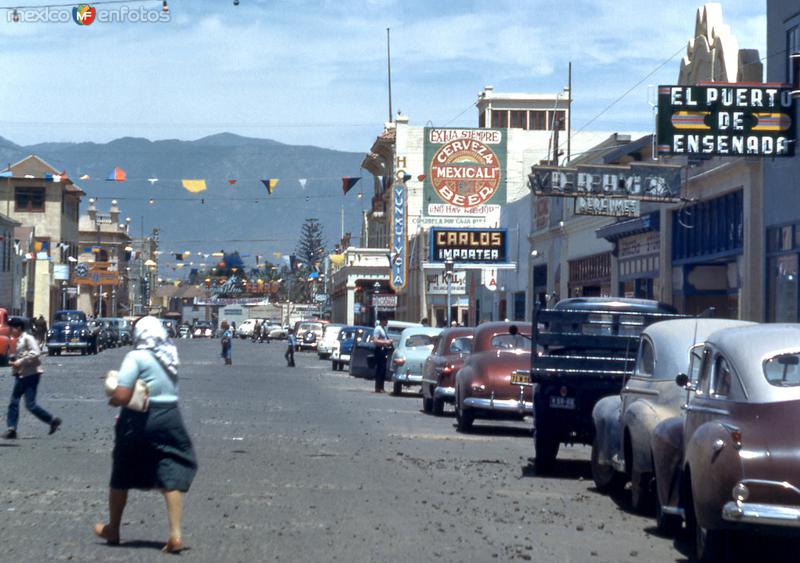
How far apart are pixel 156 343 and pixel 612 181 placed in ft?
76.9

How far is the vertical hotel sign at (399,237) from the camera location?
7081 centimetres

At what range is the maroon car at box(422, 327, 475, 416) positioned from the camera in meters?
23.6

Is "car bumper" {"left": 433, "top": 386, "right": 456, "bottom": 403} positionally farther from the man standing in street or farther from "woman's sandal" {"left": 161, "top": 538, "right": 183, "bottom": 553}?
"woman's sandal" {"left": 161, "top": 538, "right": 183, "bottom": 553}

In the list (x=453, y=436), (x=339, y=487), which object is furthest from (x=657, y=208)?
(x=339, y=487)

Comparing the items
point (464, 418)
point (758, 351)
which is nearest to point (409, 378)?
point (464, 418)

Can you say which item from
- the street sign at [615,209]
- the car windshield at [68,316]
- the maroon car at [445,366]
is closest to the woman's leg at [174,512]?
the maroon car at [445,366]

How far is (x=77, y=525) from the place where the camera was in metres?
10.4

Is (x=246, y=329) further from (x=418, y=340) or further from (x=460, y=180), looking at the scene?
(x=418, y=340)

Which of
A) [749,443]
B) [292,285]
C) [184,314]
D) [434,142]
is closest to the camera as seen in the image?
[749,443]

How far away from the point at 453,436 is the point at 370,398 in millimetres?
10569

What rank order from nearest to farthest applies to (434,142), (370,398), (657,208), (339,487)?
(339,487) → (370,398) → (657,208) → (434,142)

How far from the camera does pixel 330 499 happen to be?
12234mm

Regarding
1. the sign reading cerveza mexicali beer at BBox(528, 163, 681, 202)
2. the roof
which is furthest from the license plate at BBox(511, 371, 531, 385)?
the sign reading cerveza mexicali beer at BBox(528, 163, 681, 202)

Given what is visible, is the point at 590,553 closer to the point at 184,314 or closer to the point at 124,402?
the point at 124,402
